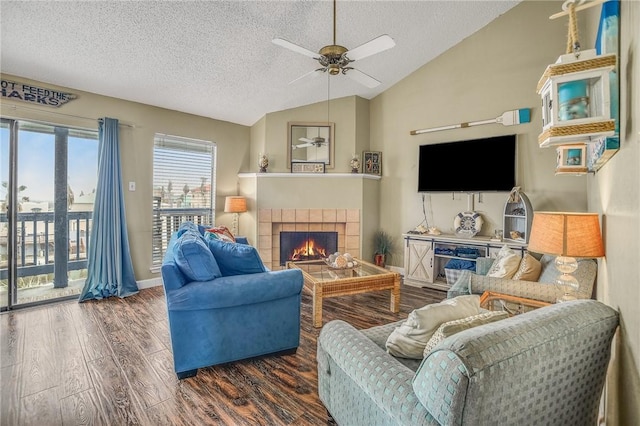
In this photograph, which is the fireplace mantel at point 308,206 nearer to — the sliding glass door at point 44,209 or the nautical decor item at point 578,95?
the sliding glass door at point 44,209

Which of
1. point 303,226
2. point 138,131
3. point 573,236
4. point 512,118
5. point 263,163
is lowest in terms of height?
point 303,226

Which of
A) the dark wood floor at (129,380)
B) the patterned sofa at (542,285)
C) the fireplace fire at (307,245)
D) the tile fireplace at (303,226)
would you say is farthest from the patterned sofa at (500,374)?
the fireplace fire at (307,245)

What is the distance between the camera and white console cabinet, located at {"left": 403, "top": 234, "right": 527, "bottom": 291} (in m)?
4.09

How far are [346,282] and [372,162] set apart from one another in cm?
272

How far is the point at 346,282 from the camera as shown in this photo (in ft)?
10.5

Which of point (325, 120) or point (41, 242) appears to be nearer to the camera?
point (41, 242)

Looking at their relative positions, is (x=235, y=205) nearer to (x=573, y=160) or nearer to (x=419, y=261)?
(x=419, y=261)

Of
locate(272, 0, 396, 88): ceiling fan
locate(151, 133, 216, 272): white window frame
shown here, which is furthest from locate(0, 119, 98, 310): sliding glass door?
locate(272, 0, 396, 88): ceiling fan

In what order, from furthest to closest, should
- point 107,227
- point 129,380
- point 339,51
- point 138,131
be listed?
point 138,131
point 107,227
point 339,51
point 129,380

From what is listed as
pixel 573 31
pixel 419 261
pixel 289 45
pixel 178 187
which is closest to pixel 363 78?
pixel 289 45

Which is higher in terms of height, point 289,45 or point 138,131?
point 289,45

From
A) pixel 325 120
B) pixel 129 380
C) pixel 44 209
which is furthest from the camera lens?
pixel 325 120

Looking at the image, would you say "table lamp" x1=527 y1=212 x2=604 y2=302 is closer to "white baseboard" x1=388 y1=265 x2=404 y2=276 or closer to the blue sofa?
the blue sofa

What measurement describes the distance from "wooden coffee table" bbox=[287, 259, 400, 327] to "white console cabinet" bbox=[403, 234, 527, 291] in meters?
1.10
